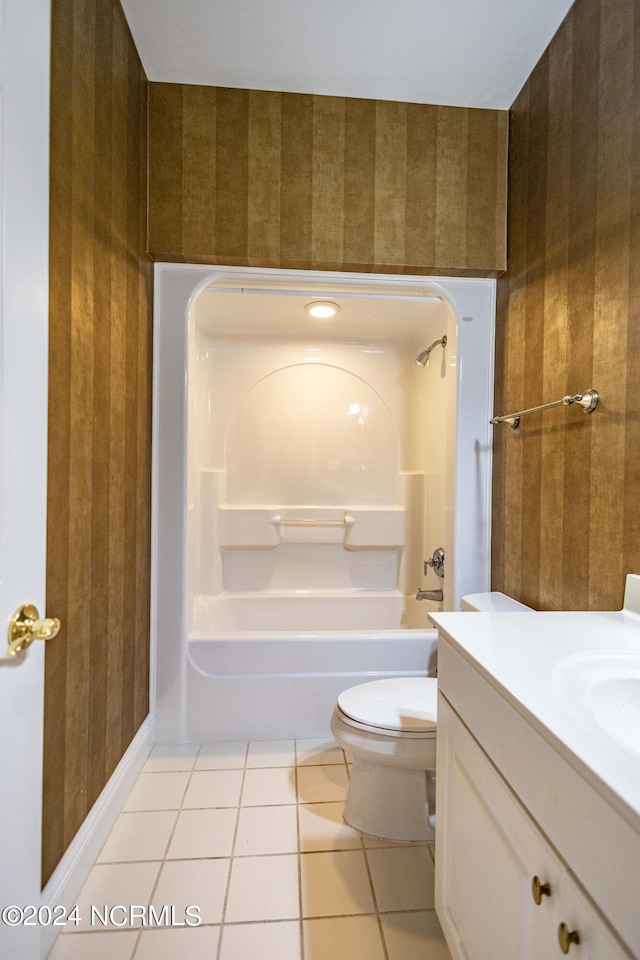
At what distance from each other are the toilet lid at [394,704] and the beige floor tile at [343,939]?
1.45 ft

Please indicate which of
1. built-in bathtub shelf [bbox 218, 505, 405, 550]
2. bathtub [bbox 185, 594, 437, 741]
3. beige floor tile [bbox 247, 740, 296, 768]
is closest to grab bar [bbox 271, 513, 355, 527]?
built-in bathtub shelf [bbox 218, 505, 405, 550]

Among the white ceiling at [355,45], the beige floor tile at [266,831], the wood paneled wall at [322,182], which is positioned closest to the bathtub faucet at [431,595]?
the beige floor tile at [266,831]

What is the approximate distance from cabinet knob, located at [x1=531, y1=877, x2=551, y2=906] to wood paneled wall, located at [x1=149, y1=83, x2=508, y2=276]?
1894 mm

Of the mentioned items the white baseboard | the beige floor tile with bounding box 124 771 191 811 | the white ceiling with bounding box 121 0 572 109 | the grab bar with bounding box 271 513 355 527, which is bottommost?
the beige floor tile with bounding box 124 771 191 811

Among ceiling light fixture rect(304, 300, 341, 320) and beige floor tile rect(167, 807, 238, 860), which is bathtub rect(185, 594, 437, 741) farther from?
ceiling light fixture rect(304, 300, 341, 320)

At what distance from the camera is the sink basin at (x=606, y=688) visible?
76cm

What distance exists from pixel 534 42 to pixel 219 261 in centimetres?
134

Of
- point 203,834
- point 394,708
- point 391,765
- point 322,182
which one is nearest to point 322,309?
point 322,182

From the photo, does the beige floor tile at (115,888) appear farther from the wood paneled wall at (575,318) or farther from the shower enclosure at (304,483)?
the wood paneled wall at (575,318)

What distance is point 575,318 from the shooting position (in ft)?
4.84

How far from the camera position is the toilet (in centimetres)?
139

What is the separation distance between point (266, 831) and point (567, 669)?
1134 millimetres

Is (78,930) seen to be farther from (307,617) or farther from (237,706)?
(307,617)

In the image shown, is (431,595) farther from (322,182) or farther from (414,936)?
(322,182)
